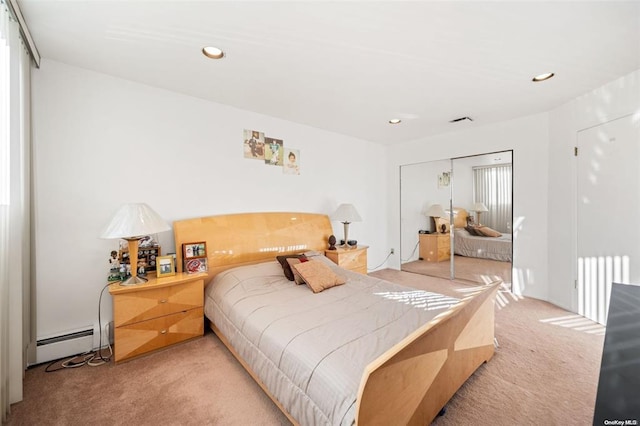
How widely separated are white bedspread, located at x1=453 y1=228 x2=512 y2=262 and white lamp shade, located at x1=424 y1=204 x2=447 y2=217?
36cm

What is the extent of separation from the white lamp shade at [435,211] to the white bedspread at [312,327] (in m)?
2.49

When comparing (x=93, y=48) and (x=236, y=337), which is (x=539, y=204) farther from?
(x=93, y=48)

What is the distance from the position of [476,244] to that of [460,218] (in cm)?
49

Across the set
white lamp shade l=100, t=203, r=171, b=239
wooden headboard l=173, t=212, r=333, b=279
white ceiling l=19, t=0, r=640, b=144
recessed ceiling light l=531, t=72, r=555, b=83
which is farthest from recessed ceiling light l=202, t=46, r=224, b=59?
recessed ceiling light l=531, t=72, r=555, b=83

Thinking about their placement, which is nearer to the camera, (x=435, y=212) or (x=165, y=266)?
(x=165, y=266)

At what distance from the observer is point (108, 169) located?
2.34m

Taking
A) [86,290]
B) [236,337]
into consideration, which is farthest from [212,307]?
[86,290]

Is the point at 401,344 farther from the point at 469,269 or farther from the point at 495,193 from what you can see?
the point at 469,269

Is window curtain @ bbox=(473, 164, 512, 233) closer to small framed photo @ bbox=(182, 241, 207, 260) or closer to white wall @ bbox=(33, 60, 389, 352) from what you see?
white wall @ bbox=(33, 60, 389, 352)

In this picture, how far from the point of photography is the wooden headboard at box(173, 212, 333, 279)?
8.80 ft

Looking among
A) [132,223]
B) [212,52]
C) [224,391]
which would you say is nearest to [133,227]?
[132,223]

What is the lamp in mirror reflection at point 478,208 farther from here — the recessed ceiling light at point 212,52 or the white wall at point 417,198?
the recessed ceiling light at point 212,52

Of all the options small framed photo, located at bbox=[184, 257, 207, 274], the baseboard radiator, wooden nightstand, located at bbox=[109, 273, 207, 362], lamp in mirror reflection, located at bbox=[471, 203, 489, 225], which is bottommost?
the baseboard radiator

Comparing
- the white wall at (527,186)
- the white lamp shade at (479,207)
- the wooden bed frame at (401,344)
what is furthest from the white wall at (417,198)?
the wooden bed frame at (401,344)
